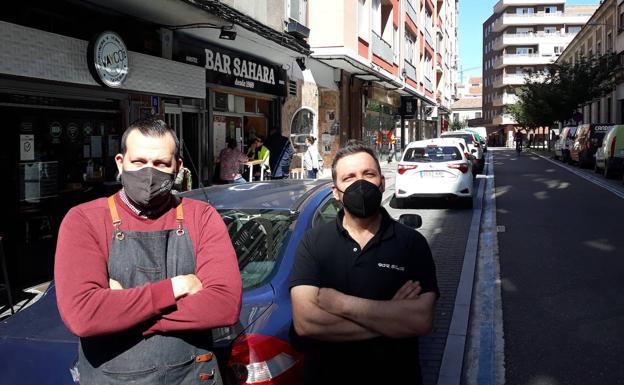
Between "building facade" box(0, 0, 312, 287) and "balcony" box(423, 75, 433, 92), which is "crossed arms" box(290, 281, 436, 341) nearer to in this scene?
"building facade" box(0, 0, 312, 287)

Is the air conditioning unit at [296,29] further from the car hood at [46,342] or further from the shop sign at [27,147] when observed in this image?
the car hood at [46,342]

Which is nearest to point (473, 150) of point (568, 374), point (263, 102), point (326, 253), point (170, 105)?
point (263, 102)

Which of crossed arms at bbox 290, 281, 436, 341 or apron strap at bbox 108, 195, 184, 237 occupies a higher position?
apron strap at bbox 108, 195, 184, 237

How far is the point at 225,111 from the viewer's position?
14578 mm

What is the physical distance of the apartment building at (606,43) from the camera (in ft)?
132

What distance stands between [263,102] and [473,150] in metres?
10.7

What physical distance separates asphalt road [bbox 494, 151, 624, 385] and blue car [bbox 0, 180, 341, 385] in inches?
81.9

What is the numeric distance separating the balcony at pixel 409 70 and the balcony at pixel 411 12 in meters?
2.58

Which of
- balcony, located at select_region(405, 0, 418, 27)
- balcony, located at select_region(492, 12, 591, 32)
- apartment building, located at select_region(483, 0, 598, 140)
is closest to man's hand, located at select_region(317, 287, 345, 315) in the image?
balcony, located at select_region(405, 0, 418, 27)

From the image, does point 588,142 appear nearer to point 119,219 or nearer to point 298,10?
point 298,10

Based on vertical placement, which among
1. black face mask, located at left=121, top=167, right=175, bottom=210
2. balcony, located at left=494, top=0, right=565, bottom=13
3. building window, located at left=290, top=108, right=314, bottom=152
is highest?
balcony, located at left=494, top=0, right=565, bottom=13

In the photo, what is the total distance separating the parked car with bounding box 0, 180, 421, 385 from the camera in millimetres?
2707

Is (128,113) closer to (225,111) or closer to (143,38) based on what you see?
(143,38)

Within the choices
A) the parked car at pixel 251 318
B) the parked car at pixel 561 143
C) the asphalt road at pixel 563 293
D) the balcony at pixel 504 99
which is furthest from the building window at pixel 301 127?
the balcony at pixel 504 99
